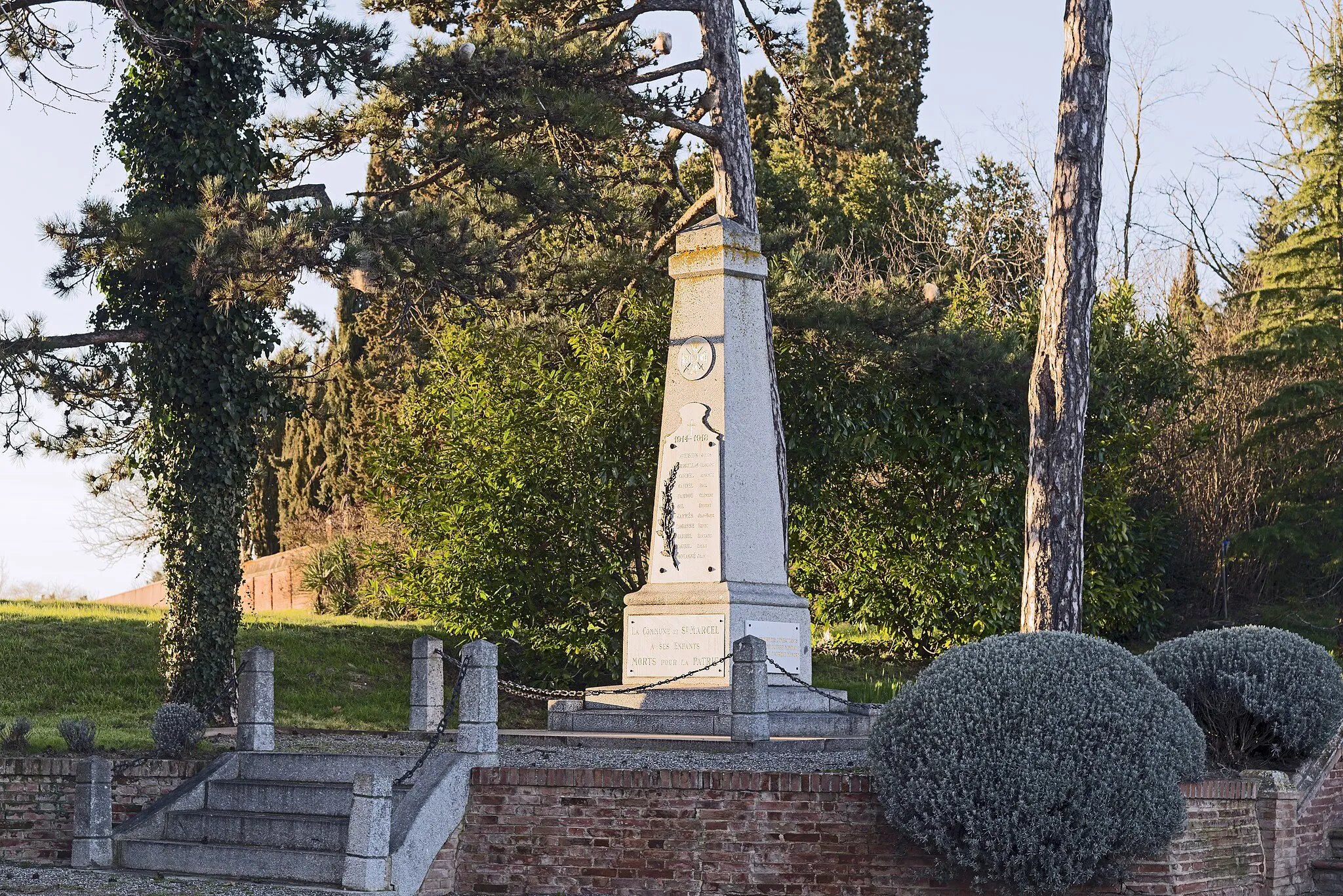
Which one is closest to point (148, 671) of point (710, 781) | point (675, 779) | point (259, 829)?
point (259, 829)

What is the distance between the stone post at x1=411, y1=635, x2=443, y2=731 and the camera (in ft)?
37.9

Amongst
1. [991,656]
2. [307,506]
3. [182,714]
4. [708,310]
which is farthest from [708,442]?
[307,506]

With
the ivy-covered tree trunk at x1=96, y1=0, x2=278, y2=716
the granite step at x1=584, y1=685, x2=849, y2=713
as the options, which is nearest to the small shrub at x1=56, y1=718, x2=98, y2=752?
the ivy-covered tree trunk at x1=96, y1=0, x2=278, y2=716

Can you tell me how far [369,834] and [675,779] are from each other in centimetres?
206

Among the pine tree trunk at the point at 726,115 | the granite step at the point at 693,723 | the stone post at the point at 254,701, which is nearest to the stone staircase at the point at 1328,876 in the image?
the granite step at the point at 693,723

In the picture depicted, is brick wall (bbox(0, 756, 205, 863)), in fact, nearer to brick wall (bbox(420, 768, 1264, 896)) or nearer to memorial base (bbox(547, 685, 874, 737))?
brick wall (bbox(420, 768, 1264, 896))

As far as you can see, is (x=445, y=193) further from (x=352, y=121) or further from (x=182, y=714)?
(x=182, y=714)

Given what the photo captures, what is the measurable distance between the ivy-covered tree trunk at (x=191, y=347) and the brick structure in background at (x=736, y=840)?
6140mm

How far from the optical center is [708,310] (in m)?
13.8

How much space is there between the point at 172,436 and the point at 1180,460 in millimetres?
17380

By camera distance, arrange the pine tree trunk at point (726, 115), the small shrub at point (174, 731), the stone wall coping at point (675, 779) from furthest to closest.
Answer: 1. the pine tree trunk at point (726, 115)
2. the small shrub at point (174, 731)
3. the stone wall coping at point (675, 779)

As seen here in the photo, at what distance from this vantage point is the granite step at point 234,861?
33.4 feet

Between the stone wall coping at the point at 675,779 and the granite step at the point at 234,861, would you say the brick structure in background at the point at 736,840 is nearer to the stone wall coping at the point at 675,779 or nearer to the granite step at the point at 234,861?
the stone wall coping at the point at 675,779

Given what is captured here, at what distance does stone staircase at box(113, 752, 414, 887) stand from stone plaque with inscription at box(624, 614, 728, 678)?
2994 mm
